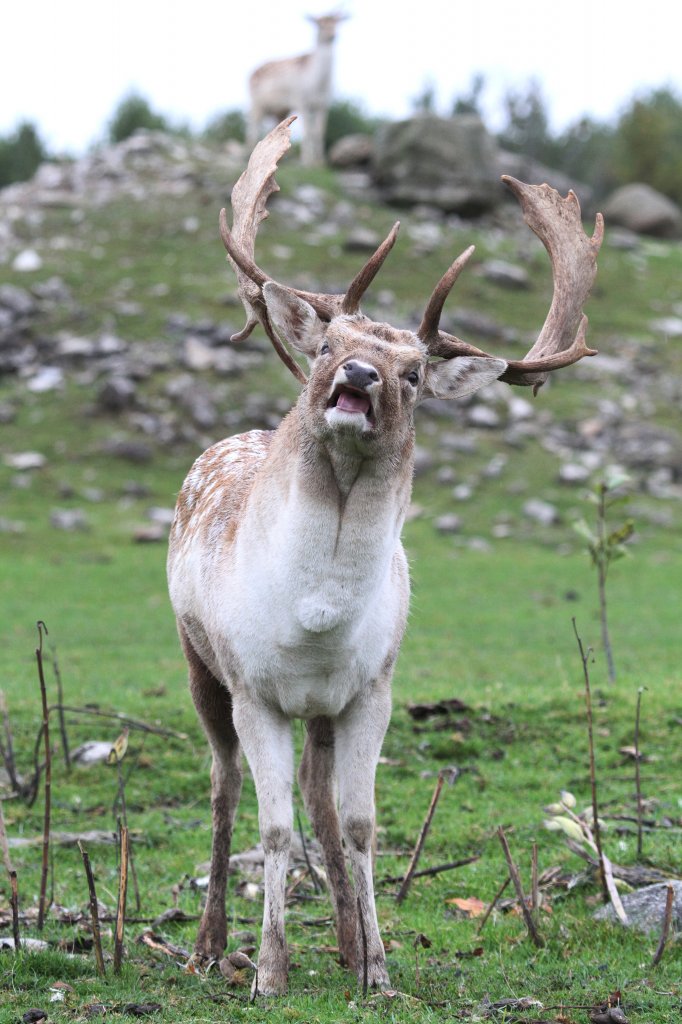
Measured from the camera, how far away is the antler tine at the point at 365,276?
5.37m

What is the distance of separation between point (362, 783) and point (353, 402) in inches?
63.8

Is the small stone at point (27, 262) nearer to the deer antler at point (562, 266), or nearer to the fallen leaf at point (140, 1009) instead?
the deer antler at point (562, 266)

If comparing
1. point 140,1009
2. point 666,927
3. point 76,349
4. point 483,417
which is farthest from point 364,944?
point 76,349

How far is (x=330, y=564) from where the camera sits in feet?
16.9

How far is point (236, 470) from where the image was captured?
6.47m

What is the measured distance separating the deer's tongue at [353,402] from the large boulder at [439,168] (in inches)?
1156

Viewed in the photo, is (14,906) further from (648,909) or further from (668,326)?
(668,326)

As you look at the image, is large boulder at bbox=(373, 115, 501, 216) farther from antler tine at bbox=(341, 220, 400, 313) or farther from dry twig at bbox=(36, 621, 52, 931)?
dry twig at bbox=(36, 621, 52, 931)

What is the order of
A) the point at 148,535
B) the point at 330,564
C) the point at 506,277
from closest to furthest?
the point at 330,564 < the point at 148,535 < the point at 506,277

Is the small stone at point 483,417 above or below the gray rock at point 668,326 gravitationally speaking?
below

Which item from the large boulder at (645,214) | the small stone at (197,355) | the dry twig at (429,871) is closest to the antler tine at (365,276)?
the dry twig at (429,871)

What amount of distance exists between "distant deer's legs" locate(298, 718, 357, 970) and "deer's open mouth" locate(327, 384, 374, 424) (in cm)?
170

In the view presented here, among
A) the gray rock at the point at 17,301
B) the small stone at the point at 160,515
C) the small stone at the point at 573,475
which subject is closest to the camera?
the small stone at the point at 160,515

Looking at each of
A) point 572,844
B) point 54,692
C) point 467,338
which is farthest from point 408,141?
point 572,844
